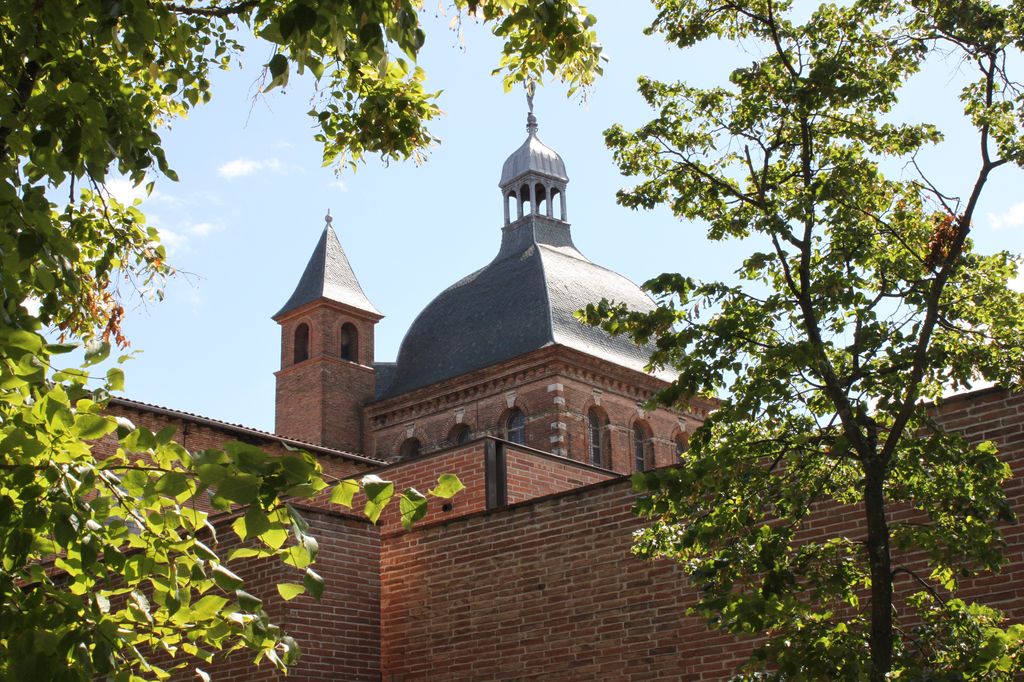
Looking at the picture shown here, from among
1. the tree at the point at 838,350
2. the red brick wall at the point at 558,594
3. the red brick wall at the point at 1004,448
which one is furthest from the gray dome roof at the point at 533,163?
the tree at the point at 838,350

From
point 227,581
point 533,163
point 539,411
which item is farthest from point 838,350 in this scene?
point 533,163

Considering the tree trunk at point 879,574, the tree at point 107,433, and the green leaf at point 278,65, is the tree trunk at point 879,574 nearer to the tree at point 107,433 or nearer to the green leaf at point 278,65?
the tree at point 107,433

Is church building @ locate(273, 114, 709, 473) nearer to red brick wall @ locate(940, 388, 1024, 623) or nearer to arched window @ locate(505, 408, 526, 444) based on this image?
arched window @ locate(505, 408, 526, 444)

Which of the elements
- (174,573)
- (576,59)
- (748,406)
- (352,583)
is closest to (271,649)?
(174,573)

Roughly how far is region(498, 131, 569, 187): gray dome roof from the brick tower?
8205 millimetres

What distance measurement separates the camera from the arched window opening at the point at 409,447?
37.2 metres

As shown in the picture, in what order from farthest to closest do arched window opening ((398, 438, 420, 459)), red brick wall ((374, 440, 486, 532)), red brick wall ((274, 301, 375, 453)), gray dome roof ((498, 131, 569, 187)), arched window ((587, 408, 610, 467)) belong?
1. gray dome roof ((498, 131, 569, 187))
2. arched window opening ((398, 438, 420, 459))
3. red brick wall ((274, 301, 375, 453))
4. arched window ((587, 408, 610, 467))
5. red brick wall ((374, 440, 486, 532))

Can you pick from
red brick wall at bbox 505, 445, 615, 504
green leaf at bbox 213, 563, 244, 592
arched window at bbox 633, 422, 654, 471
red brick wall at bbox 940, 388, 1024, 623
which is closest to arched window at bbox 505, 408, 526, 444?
arched window at bbox 633, 422, 654, 471

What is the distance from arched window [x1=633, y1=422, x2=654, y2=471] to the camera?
36.3 metres

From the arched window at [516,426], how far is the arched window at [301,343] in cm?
707

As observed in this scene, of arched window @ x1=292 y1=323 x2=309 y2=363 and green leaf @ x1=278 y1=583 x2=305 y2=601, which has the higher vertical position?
arched window @ x1=292 y1=323 x2=309 y2=363

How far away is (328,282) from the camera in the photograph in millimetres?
38531

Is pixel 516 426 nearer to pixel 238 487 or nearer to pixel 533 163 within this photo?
pixel 533 163

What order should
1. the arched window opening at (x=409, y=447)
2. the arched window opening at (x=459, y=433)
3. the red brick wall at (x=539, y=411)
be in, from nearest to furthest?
the red brick wall at (x=539, y=411) → the arched window opening at (x=459, y=433) → the arched window opening at (x=409, y=447)
